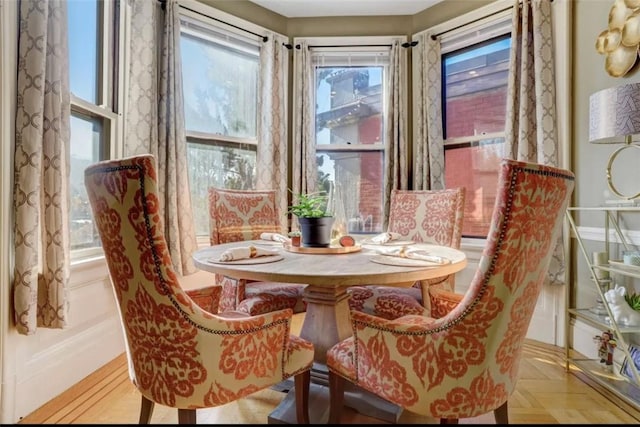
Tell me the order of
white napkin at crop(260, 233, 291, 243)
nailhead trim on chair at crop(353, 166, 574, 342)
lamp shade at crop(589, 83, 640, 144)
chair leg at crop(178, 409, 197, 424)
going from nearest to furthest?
1. nailhead trim on chair at crop(353, 166, 574, 342)
2. chair leg at crop(178, 409, 197, 424)
3. lamp shade at crop(589, 83, 640, 144)
4. white napkin at crop(260, 233, 291, 243)

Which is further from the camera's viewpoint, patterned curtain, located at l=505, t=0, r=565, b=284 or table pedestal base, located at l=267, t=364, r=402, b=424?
patterned curtain, located at l=505, t=0, r=565, b=284

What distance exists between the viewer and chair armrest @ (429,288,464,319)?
161 centimetres

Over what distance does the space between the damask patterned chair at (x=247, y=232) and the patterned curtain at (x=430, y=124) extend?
137 cm

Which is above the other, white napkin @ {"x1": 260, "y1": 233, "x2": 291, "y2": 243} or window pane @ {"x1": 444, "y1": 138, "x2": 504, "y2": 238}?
window pane @ {"x1": 444, "y1": 138, "x2": 504, "y2": 238}

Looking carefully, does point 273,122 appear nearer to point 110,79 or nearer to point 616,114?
point 110,79

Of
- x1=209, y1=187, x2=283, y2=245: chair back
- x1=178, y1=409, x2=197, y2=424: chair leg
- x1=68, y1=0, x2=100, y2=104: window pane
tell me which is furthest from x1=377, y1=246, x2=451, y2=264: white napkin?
x1=68, y1=0, x2=100, y2=104: window pane

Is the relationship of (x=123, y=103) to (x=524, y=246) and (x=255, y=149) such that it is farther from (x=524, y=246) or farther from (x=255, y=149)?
(x=524, y=246)

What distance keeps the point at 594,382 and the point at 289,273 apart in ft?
6.03

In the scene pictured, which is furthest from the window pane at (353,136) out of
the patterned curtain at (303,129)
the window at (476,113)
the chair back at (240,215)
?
the chair back at (240,215)

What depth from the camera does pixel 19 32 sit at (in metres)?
1.55

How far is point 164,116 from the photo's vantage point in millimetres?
2527

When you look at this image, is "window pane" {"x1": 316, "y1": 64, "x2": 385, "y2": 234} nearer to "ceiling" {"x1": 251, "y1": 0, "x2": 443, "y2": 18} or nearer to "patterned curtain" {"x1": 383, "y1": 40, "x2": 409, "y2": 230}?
"patterned curtain" {"x1": 383, "y1": 40, "x2": 409, "y2": 230}

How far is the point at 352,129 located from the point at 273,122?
2.54 feet

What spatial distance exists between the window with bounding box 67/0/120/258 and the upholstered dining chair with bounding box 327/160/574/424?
6.37 feet
